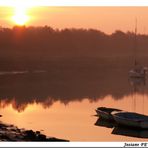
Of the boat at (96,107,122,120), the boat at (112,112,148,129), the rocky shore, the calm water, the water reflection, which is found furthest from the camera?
the boat at (96,107,122,120)

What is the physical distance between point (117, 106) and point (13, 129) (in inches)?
60.5

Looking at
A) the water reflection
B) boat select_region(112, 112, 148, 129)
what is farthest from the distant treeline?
boat select_region(112, 112, 148, 129)

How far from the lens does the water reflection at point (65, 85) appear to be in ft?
13.3

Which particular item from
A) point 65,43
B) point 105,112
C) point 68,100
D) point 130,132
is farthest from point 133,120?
point 65,43

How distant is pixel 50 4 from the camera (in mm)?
3166

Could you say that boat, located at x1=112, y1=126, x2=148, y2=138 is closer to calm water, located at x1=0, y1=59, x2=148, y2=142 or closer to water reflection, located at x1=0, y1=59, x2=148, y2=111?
calm water, located at x1=0, y1=59, x2=148, y2=142

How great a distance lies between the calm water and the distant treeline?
0.59ft

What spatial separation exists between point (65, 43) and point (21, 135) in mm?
887

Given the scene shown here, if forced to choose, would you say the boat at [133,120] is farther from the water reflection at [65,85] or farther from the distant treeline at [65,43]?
the distant treeline at [65,43]

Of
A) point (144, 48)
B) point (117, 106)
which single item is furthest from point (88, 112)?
point (144, 48)

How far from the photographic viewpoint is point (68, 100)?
16.4 ft

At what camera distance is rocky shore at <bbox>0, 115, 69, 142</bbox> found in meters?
3.52

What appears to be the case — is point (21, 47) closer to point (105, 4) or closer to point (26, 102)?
point (105, 4)

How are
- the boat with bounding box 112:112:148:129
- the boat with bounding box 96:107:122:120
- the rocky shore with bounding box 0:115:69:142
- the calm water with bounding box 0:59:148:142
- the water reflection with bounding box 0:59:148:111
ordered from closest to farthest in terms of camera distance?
the rocky shore with bounding box 0:115:69:142 → the calm water with bounding box 0:59:148:142 → the water reflection with bounding box 0:59:148:111 → the boat with bounding box 112:112:148:129 → the boat with bounding box 96:107:122:120
